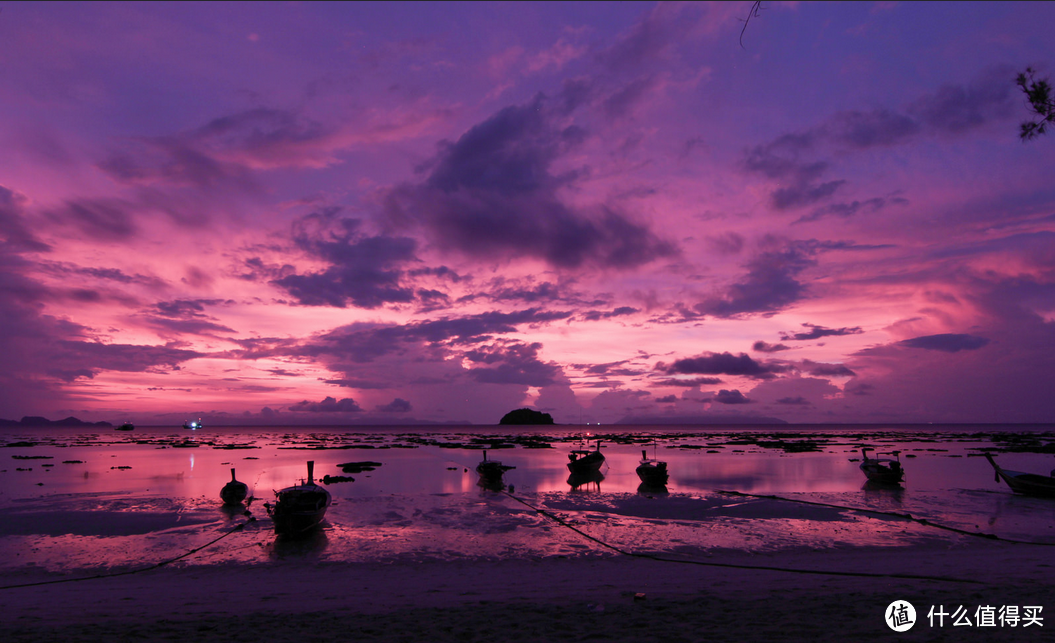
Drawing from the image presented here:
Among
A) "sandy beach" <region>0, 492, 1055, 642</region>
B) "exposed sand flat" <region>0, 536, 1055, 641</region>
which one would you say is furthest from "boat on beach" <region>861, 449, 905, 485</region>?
"exposed sand flat" <region>0, 536, 1055, 641</region>

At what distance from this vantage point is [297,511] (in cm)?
2423

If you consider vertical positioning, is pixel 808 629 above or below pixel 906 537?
above

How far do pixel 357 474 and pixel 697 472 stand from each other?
3452 centimetres

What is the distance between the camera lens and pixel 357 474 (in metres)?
54.5

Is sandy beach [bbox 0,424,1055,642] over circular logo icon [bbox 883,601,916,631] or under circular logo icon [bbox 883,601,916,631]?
under

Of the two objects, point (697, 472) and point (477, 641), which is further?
point (697, 472)

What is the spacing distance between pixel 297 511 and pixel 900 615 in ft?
73.6

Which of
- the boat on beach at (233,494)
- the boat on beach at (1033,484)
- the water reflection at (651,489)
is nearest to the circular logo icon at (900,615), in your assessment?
the water reflection at (651,489)

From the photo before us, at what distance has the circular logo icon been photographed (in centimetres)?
1132

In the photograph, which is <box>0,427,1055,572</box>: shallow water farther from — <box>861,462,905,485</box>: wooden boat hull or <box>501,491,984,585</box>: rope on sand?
<box>861,462,905,485</box>: wooden boat hull

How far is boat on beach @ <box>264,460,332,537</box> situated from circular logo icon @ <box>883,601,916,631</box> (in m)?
21.9

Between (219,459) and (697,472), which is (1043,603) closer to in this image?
(697,472)

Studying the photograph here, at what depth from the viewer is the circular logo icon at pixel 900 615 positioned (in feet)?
37.1

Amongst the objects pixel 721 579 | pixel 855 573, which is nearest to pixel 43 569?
pixel 721 579
